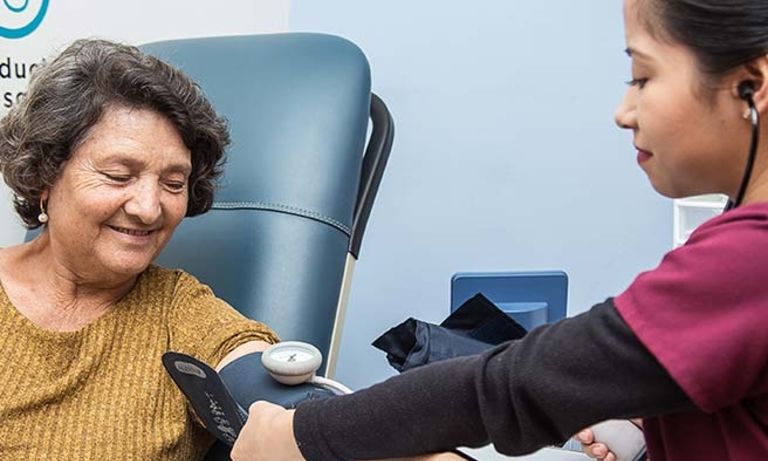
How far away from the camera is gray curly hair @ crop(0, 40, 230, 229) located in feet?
4.20

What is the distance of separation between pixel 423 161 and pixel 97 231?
1.25 metres

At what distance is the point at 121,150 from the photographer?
1268mm

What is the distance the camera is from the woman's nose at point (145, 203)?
127 centimetres

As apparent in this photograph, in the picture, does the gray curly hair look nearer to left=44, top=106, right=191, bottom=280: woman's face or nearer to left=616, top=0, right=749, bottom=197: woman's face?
left=44, top=106, right=191, bottom=280: woman's face

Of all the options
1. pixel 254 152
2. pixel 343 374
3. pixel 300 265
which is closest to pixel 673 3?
pixel 300 265

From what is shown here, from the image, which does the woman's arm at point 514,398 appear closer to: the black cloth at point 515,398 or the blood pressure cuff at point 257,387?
the black cloth at point 515,398

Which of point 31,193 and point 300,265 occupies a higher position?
point 31,193

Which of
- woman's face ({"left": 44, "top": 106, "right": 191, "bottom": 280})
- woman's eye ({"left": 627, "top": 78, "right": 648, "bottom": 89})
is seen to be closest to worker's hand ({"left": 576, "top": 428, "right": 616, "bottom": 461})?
woman's eye ({"left": 627, "top": 78, "right": 648, "bottom": 89})

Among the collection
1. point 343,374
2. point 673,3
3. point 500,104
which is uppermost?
point 673,3

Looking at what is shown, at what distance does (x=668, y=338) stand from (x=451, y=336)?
0.99 meters

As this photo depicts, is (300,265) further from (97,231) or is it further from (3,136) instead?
(3,136)

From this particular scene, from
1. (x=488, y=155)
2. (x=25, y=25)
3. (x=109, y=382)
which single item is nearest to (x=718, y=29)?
(x=109, y=382)

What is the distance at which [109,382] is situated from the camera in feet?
4.25

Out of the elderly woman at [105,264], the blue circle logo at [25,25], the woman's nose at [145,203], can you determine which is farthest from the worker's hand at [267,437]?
the blue circle logo at [25,25]
